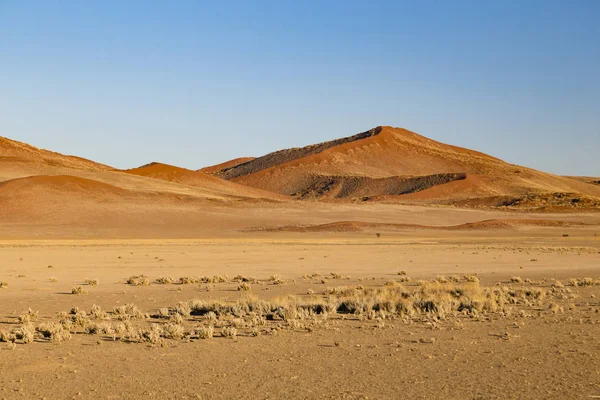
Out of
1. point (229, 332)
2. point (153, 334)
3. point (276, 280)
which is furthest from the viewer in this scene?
point (276, 280)

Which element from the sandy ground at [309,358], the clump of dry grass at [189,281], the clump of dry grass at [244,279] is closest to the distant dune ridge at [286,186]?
the clump of dry grass at [244,279]

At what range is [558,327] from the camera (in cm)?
1405

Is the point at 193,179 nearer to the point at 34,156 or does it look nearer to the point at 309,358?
the point at 34,156

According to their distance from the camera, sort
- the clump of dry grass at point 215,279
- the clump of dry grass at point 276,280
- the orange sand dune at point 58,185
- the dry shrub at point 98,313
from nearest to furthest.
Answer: the dry shrub at point 98,313 → the clump of dry grass at point 276,280 → the clump of dry grass at point 215,279 → the orange sand dune at point 58,185

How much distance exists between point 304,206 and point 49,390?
69857mm

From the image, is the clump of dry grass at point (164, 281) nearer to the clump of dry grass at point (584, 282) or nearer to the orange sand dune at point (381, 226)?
the clump of dry grass at point (584, 282)

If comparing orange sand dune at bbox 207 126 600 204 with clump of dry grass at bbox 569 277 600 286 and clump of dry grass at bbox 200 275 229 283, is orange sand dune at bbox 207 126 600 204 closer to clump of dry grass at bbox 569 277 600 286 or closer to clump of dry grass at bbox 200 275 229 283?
clump of dry grass at bbox 569 277 600 286

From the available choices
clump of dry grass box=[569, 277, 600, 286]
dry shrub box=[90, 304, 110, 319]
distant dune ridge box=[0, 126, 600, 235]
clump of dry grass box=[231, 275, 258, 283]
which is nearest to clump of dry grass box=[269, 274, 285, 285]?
clump of dry grass box=[231, 275, 258, 283]

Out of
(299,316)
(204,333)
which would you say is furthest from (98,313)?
(299,316)

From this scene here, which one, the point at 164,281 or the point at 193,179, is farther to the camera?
the point at 193,179

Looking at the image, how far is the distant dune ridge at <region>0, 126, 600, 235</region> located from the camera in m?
68.3

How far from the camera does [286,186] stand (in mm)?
143000

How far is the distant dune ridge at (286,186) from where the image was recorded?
6831cm

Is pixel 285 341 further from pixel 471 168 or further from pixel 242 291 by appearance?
pixel 471 168
